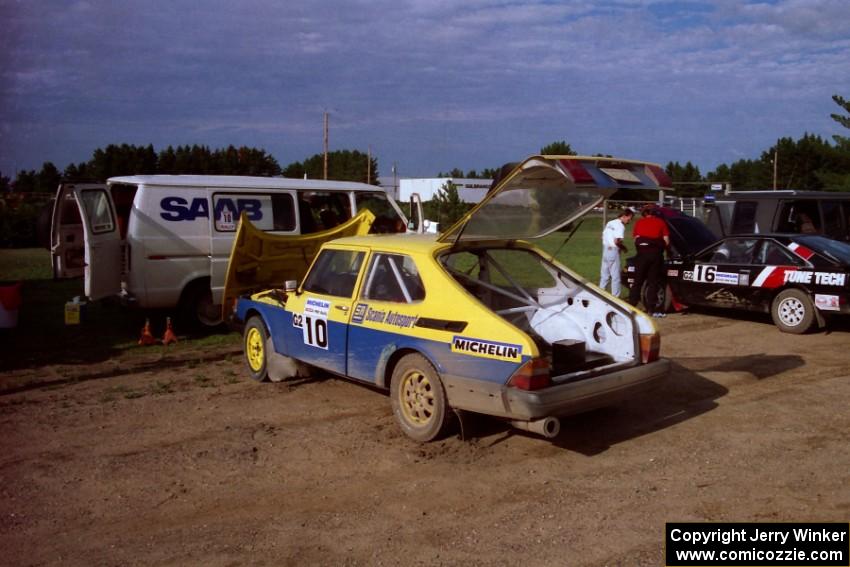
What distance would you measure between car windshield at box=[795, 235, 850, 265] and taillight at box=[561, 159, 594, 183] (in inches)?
260

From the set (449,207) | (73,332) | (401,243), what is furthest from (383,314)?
(449,207)

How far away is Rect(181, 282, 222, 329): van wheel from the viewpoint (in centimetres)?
1060

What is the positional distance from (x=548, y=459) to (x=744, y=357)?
4.56 meters

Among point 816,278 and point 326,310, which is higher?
point 816,278

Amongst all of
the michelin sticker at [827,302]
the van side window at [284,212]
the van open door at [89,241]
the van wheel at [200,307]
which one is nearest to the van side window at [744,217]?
the michelin sticker at [827,302]

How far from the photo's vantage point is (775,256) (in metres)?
11.1

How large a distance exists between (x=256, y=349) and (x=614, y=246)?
7.22 meters

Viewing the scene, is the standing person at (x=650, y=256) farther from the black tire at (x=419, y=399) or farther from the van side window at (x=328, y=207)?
the black tire at (x=419, y=399)

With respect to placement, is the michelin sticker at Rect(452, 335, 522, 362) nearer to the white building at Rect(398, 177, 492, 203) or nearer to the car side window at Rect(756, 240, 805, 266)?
the car side window at Rect(756, 240, 805, 266)

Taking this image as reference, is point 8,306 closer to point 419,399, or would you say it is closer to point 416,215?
point 416,215

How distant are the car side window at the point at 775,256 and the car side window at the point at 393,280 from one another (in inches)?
A: 273

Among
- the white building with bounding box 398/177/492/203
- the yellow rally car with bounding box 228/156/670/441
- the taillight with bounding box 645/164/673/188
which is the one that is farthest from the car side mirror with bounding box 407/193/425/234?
the white building with bounding box 398/177/492/203

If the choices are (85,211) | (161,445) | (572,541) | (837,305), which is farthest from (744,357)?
(85,211)

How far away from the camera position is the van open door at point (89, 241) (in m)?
9.38
